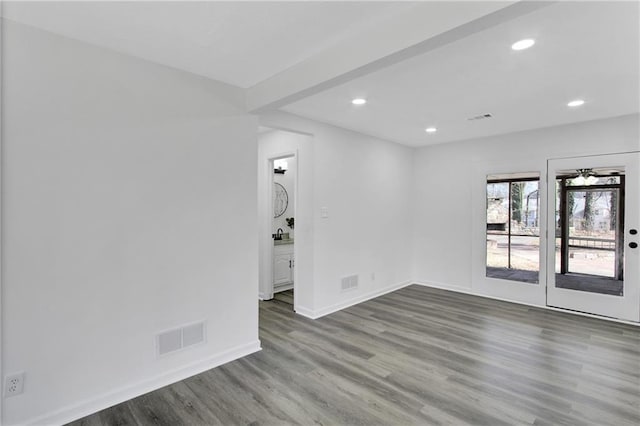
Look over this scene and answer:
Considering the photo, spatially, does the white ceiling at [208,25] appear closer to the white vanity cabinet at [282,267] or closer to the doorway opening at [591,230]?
the white vanity cabinet at [282,267]

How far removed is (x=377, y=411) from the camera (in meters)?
2.31

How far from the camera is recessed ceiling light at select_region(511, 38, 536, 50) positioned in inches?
86.6

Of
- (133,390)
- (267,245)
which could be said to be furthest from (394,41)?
(267,245)

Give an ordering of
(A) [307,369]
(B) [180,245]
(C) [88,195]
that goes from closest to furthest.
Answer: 1. (C) [88,195]
2. (B) [180,245]
3. (A) [307,369]

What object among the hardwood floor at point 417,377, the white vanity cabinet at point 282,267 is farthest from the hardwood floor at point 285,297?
the hardwood floor at point 417,377

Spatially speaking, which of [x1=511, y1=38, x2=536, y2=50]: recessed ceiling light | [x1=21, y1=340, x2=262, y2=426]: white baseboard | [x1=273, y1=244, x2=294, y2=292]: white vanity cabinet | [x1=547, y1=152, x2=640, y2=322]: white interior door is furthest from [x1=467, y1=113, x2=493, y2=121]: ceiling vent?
[x1=21, y1=340, x2=262, y2=426]: white baseboard

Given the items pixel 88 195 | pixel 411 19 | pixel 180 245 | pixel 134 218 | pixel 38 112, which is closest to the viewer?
pixel 411 19

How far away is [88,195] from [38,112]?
1.92 ft

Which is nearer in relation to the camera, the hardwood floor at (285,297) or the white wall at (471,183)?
the white wall at (471,183)

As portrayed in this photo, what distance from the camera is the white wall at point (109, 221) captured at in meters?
2.05

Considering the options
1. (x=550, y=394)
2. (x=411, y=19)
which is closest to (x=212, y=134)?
(x=411, y=19)

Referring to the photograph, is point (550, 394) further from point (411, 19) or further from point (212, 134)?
point (212, 134)

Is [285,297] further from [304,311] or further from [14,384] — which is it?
[14,384]

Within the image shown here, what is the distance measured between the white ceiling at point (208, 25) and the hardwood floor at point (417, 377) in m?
2.57
